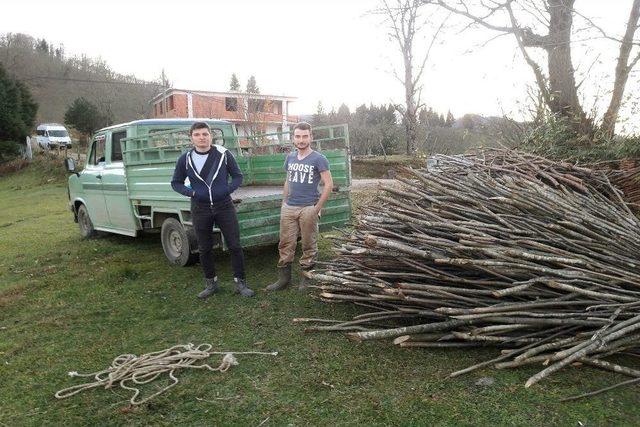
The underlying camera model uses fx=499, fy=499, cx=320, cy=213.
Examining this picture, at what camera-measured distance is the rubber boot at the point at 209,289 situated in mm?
5277

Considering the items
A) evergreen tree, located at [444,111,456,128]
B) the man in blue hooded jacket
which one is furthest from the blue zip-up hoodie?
evergreen tree, located at [444,111,456,128]

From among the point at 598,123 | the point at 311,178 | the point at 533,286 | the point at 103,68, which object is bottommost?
the point at 533,286

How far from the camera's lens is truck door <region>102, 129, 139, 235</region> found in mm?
7230

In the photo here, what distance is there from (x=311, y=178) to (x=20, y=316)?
10.8ft

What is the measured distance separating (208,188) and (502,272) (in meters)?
2.93

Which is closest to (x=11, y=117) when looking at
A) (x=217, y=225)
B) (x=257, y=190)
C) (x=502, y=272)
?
(x=257, y=190)

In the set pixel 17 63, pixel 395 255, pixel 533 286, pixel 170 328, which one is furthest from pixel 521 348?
pixel 17 63

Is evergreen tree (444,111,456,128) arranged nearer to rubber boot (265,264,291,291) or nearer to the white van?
the white van

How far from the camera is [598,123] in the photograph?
698 centimetres

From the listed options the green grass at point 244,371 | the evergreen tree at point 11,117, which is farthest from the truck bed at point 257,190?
the evergreen tree at point 11,117

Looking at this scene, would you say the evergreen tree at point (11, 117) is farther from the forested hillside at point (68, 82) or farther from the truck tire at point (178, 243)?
the truck tire at point (178, 243)

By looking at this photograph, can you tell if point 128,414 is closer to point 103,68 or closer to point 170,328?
point 170,328

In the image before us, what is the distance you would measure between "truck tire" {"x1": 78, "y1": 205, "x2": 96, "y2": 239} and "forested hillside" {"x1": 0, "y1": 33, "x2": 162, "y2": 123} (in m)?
33.4

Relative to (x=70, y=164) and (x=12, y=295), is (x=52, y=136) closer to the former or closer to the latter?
(x=70, y=164)
